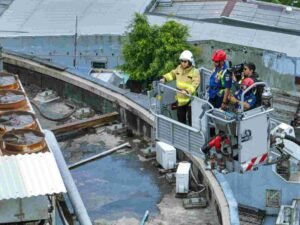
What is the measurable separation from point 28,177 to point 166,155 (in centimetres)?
632

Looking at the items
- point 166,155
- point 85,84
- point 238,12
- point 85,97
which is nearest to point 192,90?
point 166,155

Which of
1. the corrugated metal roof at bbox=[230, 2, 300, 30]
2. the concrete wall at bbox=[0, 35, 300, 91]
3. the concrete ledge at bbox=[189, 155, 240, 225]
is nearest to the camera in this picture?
the concrete ledge at bbox=[189, 155, 240, 225]

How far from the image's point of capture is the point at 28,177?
46.5 ft

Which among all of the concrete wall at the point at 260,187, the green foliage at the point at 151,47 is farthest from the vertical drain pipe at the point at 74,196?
the green foliage at the point at 151,47

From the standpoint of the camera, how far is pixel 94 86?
961 inches

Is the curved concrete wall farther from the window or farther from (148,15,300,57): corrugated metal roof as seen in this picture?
(148,15,300,57): corrugated metal roof

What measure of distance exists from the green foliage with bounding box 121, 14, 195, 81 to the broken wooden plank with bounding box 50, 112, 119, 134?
20.2 meters

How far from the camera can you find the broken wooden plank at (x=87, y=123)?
22359 mm

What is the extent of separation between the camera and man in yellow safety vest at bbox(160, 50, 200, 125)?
58.7 feet

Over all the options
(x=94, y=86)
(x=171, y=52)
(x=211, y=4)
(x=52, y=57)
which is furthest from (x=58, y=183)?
(x=211, y=4)

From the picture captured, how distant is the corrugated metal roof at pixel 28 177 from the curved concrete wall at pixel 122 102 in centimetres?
393

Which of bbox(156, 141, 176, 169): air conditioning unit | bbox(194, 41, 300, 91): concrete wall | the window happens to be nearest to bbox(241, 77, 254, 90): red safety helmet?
bbox(156, 141, 176, 169): air conditioning unit

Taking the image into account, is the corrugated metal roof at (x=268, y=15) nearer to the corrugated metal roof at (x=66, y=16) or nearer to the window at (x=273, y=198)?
the corrugated metal roof at (x=66, y=16)

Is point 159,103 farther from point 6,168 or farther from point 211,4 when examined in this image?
point 211,4
